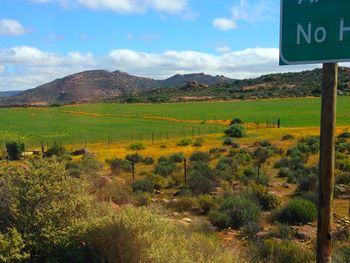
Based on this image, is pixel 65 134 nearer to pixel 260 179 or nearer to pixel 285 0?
pixel 260 179

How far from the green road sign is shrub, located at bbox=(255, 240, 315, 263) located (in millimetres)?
7475

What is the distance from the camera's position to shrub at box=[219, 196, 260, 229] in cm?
1670

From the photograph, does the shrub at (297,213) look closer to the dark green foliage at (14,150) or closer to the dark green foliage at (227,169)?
the dark green foliage at (227,169)

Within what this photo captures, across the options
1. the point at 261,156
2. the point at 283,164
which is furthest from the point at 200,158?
the point at 283,164

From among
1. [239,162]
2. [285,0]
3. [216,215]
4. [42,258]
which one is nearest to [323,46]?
[285,0]

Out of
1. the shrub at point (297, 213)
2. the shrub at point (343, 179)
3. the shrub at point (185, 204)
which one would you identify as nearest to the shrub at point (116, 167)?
the shrub at point (185, 204)

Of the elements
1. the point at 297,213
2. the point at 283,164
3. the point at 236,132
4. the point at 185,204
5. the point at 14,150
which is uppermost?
the point at 297,213

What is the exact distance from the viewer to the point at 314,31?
4.52m

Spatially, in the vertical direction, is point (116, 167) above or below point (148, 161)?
above

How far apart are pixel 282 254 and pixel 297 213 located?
5.53m

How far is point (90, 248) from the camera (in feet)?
29.4

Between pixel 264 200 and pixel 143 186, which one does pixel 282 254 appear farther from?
pixel 143 186

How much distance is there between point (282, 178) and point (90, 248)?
20503 millimetres

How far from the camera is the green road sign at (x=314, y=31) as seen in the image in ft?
14.3
